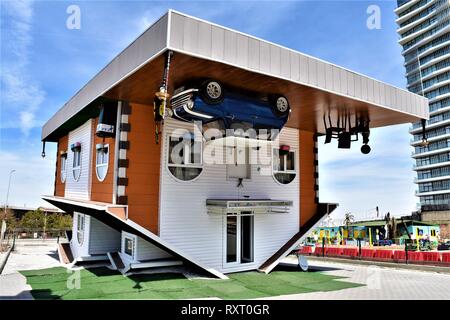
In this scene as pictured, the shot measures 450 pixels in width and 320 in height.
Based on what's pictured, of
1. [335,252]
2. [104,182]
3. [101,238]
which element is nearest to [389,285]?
[335,252]

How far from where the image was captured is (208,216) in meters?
11.3

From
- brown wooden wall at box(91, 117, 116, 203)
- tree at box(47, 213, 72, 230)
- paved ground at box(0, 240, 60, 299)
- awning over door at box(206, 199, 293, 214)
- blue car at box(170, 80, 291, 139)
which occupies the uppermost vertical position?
blue car at box(170, 80, 291, 139)

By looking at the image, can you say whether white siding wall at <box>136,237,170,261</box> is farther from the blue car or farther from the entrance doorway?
the blue car

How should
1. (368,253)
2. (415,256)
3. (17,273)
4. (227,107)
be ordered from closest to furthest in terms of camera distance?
(227,107) < (17,273) < (415,256) < (368,253)

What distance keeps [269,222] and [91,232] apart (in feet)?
22.0

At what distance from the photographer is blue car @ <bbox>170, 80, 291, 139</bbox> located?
819 centimetres

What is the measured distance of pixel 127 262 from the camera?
34.9 ft

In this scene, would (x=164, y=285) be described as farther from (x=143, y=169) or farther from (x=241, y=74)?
(x=241, y=74)

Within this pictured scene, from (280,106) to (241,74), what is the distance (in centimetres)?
190

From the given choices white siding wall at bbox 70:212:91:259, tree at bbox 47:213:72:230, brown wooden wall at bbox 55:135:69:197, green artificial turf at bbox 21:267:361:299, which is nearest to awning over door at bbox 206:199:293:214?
green artificial turf at bbox 21:267:361:299

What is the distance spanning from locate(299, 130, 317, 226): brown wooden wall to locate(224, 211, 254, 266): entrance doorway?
107 inches

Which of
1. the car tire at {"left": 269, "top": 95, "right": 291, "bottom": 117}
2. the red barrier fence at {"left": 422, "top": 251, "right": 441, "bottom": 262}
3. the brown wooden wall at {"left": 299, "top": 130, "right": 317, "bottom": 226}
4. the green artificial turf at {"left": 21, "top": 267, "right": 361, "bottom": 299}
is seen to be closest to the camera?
the green artificial turf at {"left": 21, "top": 267, "right": 361, "bottom": 299}

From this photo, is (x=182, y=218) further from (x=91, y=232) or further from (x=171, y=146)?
(x=91, y=232)

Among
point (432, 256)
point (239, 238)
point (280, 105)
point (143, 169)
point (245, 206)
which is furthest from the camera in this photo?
point (432, 256)
